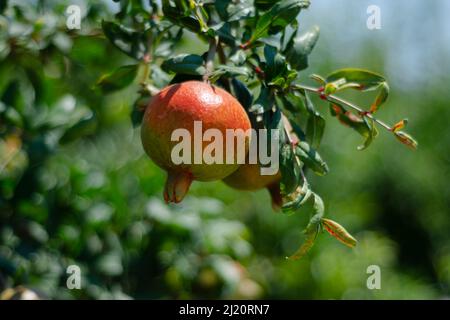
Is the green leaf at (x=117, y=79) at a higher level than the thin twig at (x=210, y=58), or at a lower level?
lower

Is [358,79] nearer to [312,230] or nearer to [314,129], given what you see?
[314,129]

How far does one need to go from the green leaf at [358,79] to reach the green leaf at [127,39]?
34 cm

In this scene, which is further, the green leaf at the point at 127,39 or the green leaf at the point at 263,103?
the green leaf at the point at 127,39

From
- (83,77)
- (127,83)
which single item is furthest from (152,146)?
(83,77)

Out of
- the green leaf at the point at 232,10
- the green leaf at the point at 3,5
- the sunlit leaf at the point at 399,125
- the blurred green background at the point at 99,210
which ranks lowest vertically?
the blurred green background at the point at 99,210

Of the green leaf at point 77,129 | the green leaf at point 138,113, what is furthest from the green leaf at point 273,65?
the green leaf at point 77,129

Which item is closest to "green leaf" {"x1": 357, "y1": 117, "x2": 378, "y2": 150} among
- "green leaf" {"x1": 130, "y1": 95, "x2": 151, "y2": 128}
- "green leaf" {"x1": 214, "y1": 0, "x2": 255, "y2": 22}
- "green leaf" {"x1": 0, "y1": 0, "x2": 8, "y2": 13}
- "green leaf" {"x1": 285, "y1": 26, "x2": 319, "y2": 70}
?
"green leaf" {"x1": 285, "y1": 26, "x2": 319, "y2": 70}

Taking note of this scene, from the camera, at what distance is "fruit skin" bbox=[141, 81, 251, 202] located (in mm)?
878

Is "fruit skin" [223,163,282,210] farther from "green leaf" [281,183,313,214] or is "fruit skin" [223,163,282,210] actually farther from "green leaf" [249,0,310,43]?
"green leaf" [249,0,310,43]

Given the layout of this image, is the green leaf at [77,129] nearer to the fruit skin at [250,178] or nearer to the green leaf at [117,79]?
the green leaf at [117,79]

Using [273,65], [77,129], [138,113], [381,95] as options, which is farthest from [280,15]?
[77,129]

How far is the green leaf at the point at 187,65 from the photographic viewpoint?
983mm

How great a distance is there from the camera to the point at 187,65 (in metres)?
0.98

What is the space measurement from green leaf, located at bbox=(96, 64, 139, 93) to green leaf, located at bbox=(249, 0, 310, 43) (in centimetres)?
31
